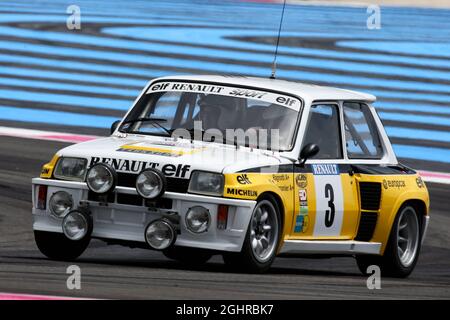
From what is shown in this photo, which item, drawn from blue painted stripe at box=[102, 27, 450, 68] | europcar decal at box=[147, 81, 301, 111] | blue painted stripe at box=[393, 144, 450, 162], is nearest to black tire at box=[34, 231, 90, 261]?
europcar decal at box=[147, 81, 301, 111]

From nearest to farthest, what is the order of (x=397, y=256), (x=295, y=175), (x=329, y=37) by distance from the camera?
1. (x=295, y=175)
2. (x=397, y=256)
3. (x=329, y=37)

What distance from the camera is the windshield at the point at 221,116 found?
396 inches

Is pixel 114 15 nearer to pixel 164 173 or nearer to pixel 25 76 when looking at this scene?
pixel 25 76

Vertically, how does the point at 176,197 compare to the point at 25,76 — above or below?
above

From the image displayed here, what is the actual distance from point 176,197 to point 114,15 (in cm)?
2253

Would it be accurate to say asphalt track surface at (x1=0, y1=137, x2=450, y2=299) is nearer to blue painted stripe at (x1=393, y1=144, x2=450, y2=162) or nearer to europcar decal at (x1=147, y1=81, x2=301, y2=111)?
europcar decal at (x1=147, y1=81, x2=301, y2=111)

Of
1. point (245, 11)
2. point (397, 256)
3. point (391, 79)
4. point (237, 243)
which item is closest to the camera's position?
point (237, 243)

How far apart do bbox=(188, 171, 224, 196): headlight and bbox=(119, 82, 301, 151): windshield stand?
0.85m

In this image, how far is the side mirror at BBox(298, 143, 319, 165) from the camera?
989cm

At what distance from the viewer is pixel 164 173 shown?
365 inches

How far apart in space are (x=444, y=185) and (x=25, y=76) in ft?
34.2

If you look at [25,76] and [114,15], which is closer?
[25,76]

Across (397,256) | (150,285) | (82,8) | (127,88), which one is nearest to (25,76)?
(127,88)

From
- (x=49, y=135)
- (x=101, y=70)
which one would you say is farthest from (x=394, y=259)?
(x=101, y=70)
